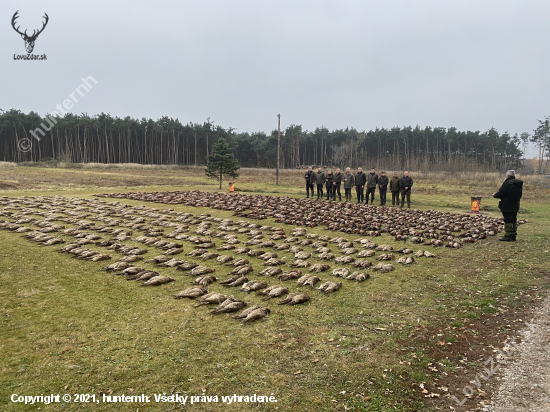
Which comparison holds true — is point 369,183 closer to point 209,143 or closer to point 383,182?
point 383,182

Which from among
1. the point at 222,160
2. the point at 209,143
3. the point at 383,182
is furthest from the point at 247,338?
the point at 209,143

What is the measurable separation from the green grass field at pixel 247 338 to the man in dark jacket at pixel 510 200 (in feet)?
13.4

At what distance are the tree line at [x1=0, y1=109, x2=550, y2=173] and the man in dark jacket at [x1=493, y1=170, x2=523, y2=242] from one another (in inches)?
2376

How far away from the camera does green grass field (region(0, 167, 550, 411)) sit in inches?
169

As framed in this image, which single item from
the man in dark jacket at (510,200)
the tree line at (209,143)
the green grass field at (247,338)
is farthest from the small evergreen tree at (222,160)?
the tree line at (209,143)

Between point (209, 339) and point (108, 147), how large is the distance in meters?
87.5

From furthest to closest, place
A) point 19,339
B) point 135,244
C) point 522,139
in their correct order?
point 522,139 < point 135,244 < point 19,339

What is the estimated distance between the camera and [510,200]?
1238cm

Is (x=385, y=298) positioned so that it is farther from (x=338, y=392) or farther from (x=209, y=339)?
(x=209, y=339)

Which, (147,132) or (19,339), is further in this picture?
(147,132)

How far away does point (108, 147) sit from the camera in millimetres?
82062

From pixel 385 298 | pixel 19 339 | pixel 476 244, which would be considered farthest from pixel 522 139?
pixel 19 339

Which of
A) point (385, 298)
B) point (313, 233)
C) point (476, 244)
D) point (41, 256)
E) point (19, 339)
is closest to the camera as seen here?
point (19, 339)

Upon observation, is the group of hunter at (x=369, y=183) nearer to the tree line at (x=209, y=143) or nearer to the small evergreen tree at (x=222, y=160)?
the small evergreen tree at (x=222, y=160)
